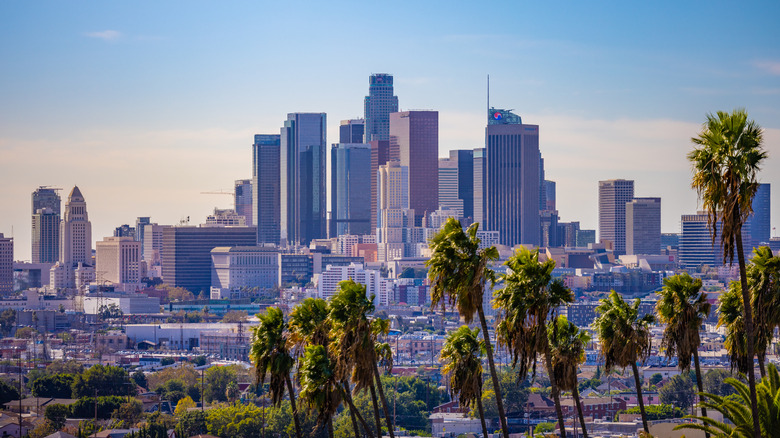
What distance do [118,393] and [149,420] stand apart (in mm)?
31446

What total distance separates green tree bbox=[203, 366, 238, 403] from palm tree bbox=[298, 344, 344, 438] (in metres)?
108

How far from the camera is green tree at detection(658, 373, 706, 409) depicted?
128 meters

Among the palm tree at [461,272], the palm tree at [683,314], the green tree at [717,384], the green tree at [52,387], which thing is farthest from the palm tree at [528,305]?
the green tree at [52,387]

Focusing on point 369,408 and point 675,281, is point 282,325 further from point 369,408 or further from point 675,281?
point 369,408

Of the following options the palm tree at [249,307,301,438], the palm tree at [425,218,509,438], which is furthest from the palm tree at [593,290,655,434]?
the palm tree at [249,307,301,438]

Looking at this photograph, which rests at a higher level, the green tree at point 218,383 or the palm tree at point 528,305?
the palm tree at point 528,305

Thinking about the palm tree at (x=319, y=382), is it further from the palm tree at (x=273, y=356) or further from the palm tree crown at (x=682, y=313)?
the palm tree crown at (x=682, y=313)

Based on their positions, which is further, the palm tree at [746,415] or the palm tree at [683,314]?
the palm tree at [683,314]

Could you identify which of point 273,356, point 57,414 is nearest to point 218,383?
point 57,414

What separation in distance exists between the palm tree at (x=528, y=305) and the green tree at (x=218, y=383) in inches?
4339

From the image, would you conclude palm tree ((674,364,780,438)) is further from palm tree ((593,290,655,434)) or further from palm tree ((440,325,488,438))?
palm tree ((440,325,488,438))

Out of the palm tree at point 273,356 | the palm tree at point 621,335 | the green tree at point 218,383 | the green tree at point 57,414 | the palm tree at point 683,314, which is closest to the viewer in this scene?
the palm tree at point 273,356

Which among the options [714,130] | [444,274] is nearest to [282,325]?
[444,274]

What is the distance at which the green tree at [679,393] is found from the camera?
128 meters
